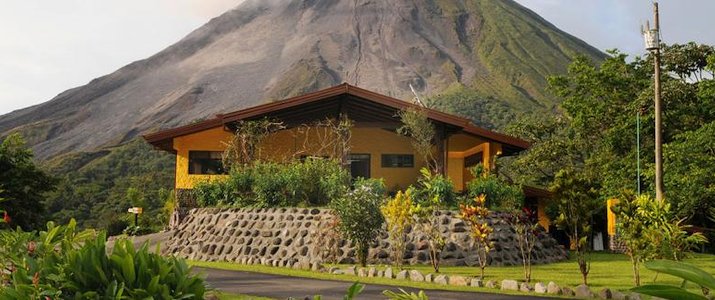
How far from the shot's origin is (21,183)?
92.1ft

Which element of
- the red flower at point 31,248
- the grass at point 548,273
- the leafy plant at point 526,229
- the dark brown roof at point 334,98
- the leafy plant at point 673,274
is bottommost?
the grass at point 548,273

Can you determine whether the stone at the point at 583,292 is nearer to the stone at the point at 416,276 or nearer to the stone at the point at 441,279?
the stone at the point at 441,279

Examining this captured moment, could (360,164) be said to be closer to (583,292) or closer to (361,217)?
(361,217)

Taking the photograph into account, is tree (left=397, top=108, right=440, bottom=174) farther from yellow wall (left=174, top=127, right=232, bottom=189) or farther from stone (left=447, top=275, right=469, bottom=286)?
stone (left=447, top=275, right=469, bottom=286)

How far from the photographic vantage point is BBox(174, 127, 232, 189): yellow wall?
88.8 ft

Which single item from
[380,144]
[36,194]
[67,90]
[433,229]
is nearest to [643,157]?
[380,144]

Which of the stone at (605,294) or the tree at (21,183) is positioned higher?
the tree at (21,183)

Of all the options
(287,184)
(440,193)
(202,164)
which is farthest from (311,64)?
(440,193)

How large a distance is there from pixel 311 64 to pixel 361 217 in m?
130

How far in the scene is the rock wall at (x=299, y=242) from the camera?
1830 cm

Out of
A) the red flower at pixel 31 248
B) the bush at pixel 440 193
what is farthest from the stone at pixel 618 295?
the bush at pixel 440 193

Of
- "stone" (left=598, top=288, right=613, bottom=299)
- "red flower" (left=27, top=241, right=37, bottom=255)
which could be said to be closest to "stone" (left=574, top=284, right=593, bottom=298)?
"stone" (left=598, top=288, right=613, bottom=299)

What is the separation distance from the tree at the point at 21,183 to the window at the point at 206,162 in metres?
6.98

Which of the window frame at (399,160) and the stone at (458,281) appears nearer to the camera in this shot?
A: the stone at (458,281)
